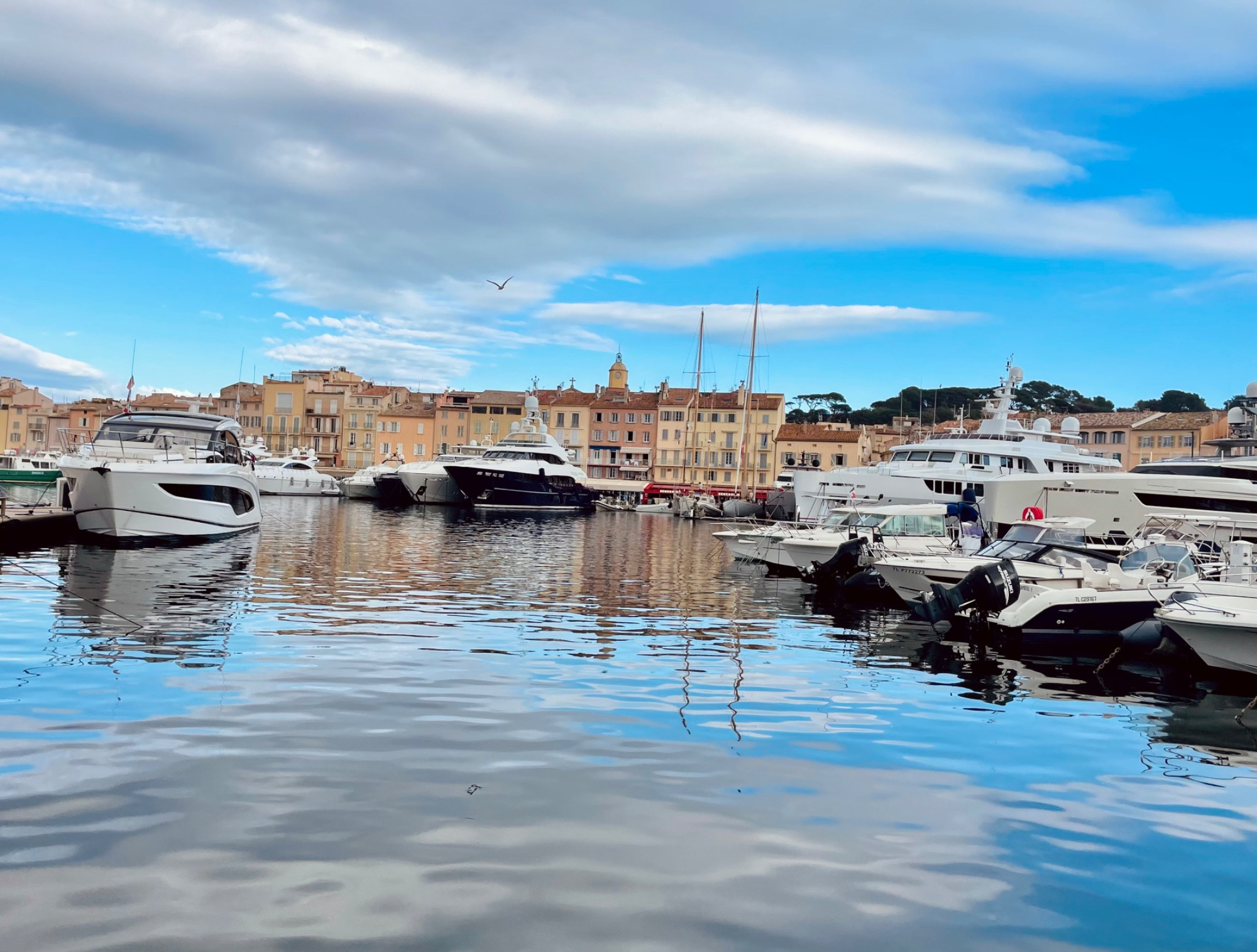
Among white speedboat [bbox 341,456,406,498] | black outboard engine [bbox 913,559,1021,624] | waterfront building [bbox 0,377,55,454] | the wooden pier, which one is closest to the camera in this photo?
black outboard engine [bbox 913,559,1021,624]

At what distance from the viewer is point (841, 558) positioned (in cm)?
2655

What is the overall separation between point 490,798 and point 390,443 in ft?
371

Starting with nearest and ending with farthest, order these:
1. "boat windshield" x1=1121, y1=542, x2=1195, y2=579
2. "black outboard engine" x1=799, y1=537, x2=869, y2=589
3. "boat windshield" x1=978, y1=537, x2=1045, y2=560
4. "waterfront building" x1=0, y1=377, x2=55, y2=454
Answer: "boat windshield" x1=1121, y1=542, x2=1195, y2=579, "boat windshield" x1=978, y1=537, x2=1045, y2=560, "black outboard engine" x1=799, y1=537, x2=869, y2=589, "waterfront building" x1=0, y1=377, x2=55, y2=454

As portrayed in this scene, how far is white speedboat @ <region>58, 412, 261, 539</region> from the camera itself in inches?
1118

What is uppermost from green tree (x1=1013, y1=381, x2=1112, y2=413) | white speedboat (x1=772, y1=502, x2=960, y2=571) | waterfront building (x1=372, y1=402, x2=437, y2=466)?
green tree (x1=1013, y1=381, x2=1112, y2=413)

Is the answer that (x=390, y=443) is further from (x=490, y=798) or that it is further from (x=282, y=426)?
(x=490, y=798)

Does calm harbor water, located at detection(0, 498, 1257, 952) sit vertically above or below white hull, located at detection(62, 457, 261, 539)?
below

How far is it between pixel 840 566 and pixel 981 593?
831 centimetres

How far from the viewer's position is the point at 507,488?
2803 inches

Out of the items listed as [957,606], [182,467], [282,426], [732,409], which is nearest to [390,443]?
[282,426]

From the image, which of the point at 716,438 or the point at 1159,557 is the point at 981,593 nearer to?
the point at 1159,557

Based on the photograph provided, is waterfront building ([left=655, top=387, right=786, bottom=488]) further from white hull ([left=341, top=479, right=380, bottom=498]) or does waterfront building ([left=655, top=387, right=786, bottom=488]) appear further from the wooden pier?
the wooden pier

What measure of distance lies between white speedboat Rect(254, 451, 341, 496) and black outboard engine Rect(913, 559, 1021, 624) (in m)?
68.1

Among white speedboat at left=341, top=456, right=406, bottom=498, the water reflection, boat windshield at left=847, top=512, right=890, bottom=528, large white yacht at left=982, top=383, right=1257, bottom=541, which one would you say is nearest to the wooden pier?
the water reflection
